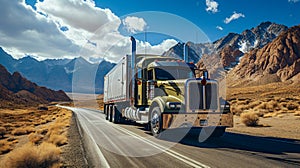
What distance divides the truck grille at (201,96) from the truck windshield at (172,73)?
6.32 ft

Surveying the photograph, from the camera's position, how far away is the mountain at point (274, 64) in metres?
116

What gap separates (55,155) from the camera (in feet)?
22.5

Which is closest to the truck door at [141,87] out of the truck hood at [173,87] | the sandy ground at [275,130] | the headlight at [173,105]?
the truck hood at [173,87]

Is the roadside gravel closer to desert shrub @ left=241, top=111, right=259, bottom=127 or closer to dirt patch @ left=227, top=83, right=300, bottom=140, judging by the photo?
dirt patch @ left=227, top=83, right=300, bottom=140

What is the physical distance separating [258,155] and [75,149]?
6.24 meters

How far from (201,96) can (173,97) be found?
1220 mm

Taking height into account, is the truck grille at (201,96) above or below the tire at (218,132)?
above

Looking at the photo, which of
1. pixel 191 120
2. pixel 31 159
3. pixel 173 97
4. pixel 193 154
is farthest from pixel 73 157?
pixel 173 97

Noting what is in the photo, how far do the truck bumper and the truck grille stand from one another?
321 mm

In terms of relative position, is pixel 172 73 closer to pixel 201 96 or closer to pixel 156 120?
pixel 201 96

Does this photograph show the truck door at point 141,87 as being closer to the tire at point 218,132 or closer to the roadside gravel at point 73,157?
the tire at point 218,132

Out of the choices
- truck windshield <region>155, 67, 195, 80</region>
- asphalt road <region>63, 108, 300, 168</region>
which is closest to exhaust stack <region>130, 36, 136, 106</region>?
truck windshield <region>155, 67, 195, 80</region>

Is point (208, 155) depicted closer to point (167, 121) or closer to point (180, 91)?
point (167, 121)

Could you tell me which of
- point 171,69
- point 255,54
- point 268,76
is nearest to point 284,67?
point 268,76
